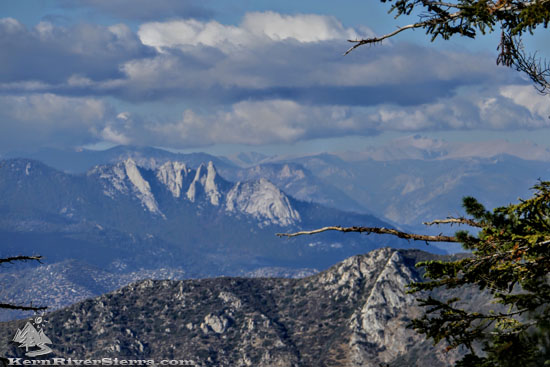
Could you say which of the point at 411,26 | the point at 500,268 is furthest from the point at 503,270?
the point at 411,26

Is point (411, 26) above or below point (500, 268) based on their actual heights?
above

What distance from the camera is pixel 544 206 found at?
2086 centimetres

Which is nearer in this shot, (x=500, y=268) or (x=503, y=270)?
(x=500, y=268)

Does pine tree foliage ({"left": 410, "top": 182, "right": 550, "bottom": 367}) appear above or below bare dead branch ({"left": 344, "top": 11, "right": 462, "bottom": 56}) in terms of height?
below

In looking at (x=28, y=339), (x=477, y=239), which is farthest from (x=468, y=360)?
(x=28, y=339)

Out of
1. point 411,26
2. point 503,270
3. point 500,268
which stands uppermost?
point 411,26

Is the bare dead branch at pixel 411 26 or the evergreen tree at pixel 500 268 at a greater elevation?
the bare dead branch at pixel 411 26

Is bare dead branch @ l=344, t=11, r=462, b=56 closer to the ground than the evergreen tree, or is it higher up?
higher up

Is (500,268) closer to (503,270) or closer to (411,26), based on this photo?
(503,270)

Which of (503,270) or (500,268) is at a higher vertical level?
(500,268)

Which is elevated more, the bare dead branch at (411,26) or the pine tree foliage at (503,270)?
the bare dead branch at (411,26)

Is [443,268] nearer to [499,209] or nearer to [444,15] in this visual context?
[499,209]

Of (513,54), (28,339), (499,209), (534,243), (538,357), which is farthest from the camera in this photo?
(28,339)

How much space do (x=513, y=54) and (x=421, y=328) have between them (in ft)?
34.8
